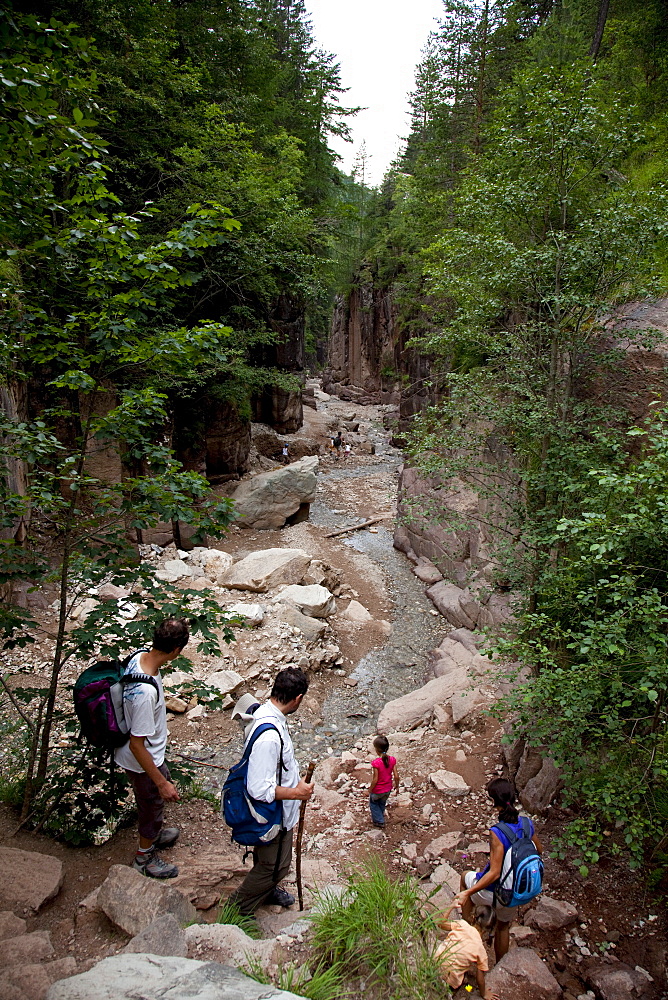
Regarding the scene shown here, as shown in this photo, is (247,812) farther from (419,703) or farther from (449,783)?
(419,703)

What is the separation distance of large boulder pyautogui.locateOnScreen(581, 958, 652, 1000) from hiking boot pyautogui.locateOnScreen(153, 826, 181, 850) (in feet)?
10.4

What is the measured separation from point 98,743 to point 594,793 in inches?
128

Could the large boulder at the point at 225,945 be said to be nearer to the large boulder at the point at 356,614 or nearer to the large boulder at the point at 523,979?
the large boulder at the point at 523,979

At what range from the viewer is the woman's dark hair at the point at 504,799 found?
3.52m

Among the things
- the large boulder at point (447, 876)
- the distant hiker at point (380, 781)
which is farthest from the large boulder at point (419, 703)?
the large boulder at point (447, 876)

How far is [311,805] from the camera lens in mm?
6266

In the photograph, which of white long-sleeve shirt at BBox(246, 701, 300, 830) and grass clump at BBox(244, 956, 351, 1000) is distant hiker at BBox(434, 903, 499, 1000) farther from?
white long-sleeve shirt at BBox(246, 701, 300, 830)

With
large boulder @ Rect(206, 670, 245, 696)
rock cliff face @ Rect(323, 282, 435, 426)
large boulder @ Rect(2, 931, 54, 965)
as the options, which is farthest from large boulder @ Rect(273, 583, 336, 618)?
rock cliff face @ Rect(323, 282, 435, 426)

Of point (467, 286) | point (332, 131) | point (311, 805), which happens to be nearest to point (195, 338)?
point (467, 286)

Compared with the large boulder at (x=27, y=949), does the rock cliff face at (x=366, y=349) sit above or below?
above

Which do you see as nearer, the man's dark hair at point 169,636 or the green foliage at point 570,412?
the man's dark hair at point 169,636

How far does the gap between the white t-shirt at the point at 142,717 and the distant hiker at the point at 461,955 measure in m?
2.03

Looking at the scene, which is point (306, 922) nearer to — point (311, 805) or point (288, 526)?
point (311, 805)

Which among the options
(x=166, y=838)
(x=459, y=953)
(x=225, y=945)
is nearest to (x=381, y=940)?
(x=459, y=953)
